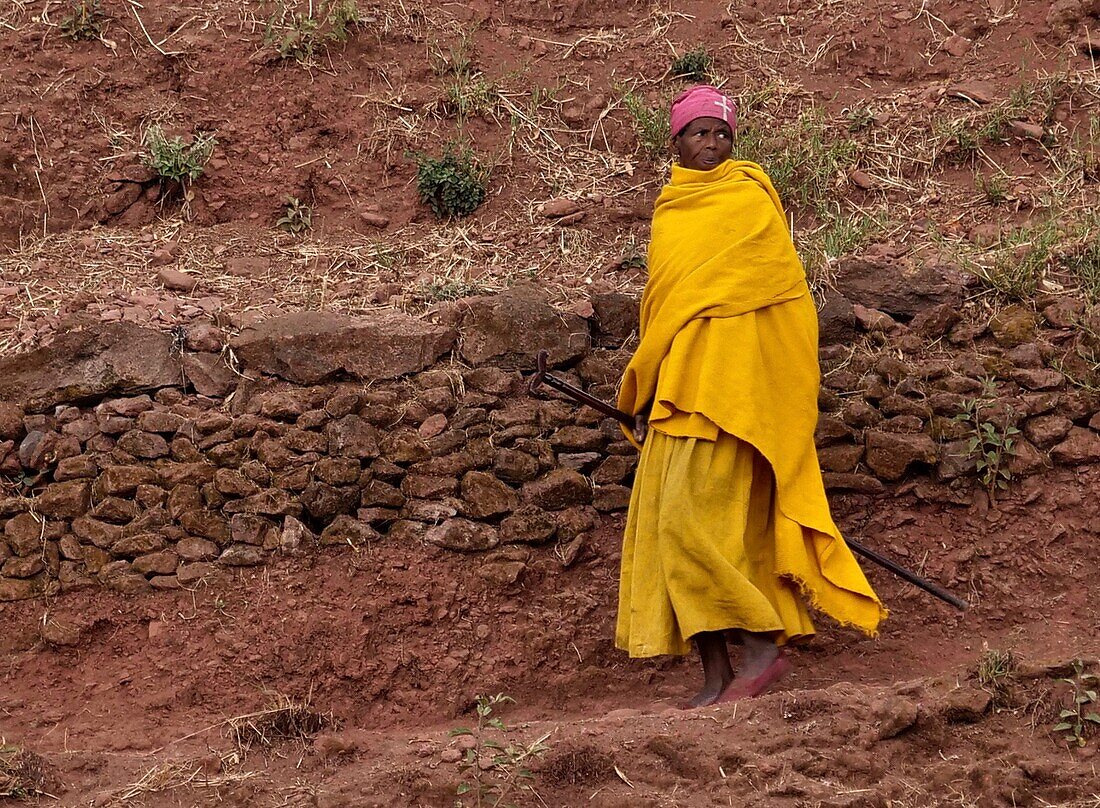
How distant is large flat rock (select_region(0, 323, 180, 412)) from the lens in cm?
554

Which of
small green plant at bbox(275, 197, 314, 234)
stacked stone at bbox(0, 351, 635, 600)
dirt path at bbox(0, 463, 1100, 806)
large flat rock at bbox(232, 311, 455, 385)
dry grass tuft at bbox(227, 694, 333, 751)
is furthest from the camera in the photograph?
small green plant at bbox(275, 197, 314, 234)

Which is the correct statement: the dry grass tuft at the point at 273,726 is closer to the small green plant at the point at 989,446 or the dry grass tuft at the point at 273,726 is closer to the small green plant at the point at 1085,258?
the small green plant at the point at 989,446

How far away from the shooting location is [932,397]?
5.54 m

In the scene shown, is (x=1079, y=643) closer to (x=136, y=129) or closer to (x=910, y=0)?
(x=910, y=0)

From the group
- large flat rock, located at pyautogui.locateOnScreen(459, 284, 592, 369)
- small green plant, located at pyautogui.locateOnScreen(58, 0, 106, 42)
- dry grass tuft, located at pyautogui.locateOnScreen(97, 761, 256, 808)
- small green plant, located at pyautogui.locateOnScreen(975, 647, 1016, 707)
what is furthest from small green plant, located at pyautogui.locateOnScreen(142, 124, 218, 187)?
small green plant, located at pyautogui.locateOnScreen(975, 647, 1016, 707)

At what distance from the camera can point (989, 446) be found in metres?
5.47

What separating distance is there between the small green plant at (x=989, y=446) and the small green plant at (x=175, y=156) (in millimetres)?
3794

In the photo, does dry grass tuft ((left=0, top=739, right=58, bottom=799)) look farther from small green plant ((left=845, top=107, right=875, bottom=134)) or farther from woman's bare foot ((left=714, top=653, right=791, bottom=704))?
small green plant ((left=845, top=107, right=875, bottom=134))

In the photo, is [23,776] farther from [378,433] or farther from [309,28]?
[309,28]

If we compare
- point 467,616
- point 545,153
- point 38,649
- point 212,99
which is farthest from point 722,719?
point 212,99

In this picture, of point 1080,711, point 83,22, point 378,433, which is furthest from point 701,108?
point 83,22

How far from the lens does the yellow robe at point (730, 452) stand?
170 inches

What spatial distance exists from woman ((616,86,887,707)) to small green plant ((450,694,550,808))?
21.5 inches

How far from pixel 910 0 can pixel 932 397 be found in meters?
2.99
